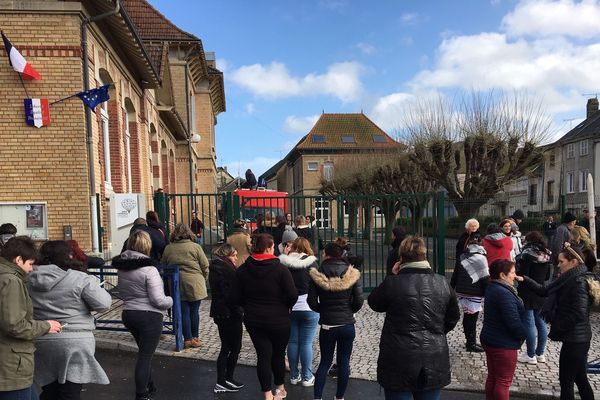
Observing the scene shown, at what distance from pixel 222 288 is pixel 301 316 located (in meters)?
0.87

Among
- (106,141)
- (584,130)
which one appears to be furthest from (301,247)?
(584,130)

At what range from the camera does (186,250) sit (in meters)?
5.86

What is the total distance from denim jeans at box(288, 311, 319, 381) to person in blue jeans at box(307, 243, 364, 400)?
1.52 ft

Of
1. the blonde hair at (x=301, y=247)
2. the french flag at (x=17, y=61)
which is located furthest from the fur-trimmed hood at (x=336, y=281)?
the french flag at (x=17, y=61)

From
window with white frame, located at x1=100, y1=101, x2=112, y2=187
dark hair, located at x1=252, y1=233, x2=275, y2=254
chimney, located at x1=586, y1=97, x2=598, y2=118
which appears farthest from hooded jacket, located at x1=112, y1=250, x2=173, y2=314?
chimney, located at x1=586, y1=97, x2=598, y2=118

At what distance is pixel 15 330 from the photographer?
2.77 m

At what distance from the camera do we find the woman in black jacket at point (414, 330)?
3.12 m

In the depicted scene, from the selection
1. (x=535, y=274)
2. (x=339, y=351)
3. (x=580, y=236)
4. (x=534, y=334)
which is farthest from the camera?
(x=580, y=236)

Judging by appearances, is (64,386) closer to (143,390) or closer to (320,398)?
(143,390)

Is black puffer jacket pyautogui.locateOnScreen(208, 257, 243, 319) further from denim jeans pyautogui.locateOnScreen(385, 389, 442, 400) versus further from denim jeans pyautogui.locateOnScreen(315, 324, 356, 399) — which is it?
denim jeans pyautogui.locateOnScreen(385, 389, 442, 400)

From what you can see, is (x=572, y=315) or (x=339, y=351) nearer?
(x=572, y=315)

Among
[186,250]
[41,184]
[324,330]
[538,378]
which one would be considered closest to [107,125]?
[41,184]

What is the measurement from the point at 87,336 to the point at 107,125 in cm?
811

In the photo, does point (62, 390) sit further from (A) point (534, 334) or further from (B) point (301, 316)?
(A) point (534, 334)
